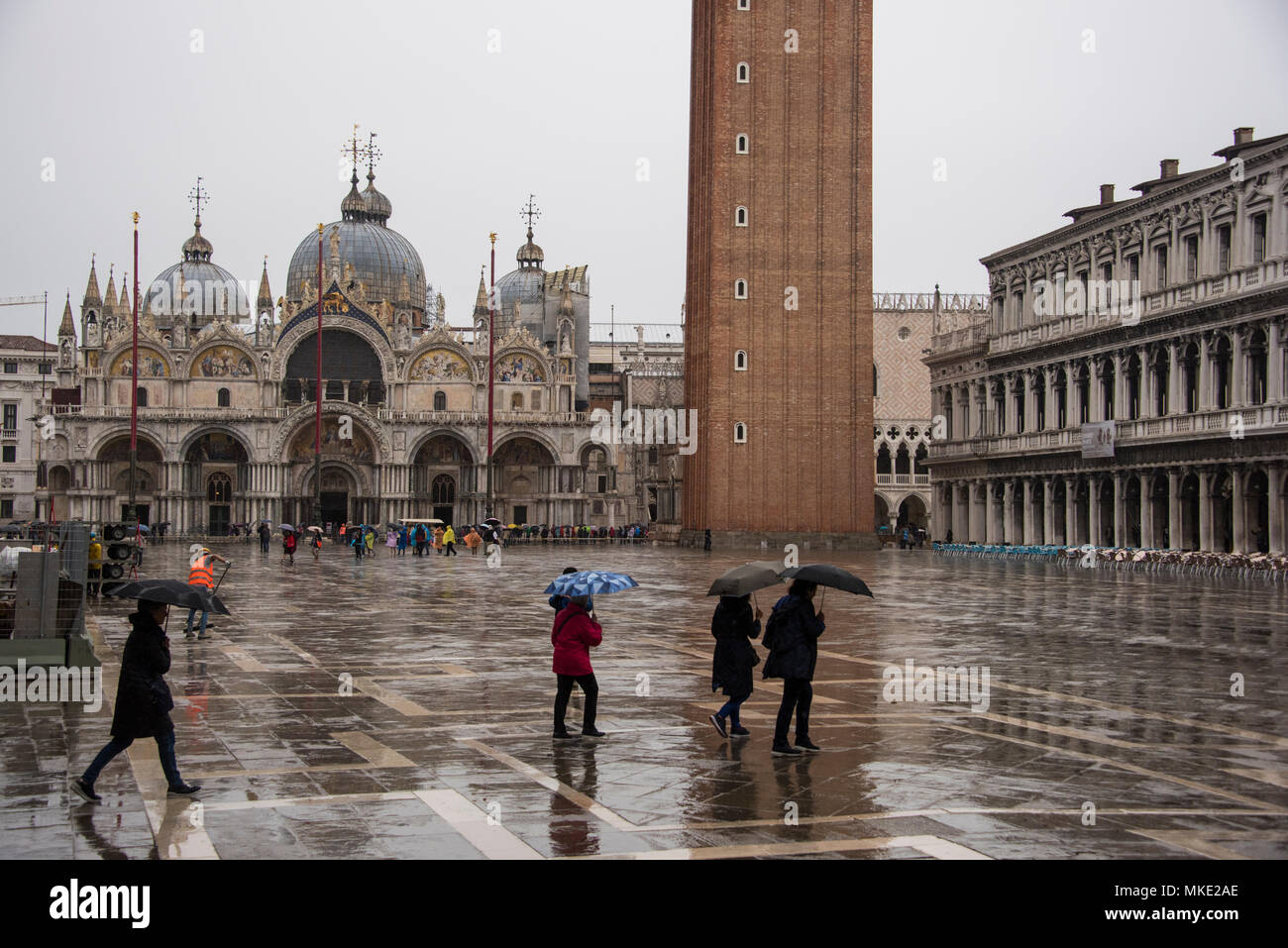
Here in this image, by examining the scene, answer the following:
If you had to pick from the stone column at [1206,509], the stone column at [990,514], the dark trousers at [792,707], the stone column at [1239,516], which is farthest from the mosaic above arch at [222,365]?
the dark trousers at [792,707]

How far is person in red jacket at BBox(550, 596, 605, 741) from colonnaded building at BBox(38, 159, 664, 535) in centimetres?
6273

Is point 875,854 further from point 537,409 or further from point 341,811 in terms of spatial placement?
point 537,409

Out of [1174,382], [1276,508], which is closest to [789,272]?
[1174,382]

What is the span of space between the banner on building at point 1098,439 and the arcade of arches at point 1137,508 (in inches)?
33.7

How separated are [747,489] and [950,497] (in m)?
9.69

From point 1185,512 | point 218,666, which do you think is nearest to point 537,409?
point 1185,512

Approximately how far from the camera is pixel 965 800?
8.19m

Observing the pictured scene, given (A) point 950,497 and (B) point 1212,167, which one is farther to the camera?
(A) point 950,497

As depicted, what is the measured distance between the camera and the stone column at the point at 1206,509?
39250 mm

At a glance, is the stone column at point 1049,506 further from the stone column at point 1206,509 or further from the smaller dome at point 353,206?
the smaller dome at point 353,206

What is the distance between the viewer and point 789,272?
185 ft

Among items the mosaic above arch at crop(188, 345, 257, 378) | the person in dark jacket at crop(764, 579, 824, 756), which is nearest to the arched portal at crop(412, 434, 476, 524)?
the mosaic above arch at crop(188, 345, 257, 378)

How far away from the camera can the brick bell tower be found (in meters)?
55.5

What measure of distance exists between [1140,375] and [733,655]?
36.6 m
